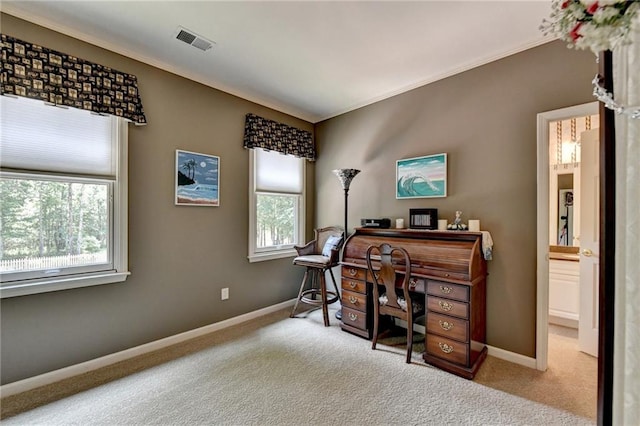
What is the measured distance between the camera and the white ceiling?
1.92 metres

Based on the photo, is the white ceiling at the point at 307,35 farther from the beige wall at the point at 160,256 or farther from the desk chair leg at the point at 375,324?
the desk chair leg at the point at 375,324

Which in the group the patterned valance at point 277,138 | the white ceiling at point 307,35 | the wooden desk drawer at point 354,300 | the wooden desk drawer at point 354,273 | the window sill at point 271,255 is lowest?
the wooden desk drawer at point 354,300

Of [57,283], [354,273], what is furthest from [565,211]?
[57,283]

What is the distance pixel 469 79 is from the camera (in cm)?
265

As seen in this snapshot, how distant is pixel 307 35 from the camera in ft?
7.30

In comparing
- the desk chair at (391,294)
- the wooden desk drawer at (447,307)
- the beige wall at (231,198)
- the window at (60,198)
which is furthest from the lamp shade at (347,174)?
the window at (60,198)

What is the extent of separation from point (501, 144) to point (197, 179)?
3.00m

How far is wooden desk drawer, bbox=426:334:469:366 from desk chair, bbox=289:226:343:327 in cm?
120

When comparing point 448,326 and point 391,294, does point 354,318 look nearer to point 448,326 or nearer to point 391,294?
point 391,294

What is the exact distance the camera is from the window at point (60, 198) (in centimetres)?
196

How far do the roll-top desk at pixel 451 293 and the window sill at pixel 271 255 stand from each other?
4.41ft

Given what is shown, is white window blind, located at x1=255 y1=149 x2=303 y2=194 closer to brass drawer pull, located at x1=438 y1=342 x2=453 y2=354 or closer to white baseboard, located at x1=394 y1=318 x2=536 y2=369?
brass drawer pull, located at x1=438 y1=342 x2=453 y2=354

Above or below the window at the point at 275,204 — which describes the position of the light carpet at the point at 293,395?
below

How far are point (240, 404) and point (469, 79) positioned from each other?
3378mm
